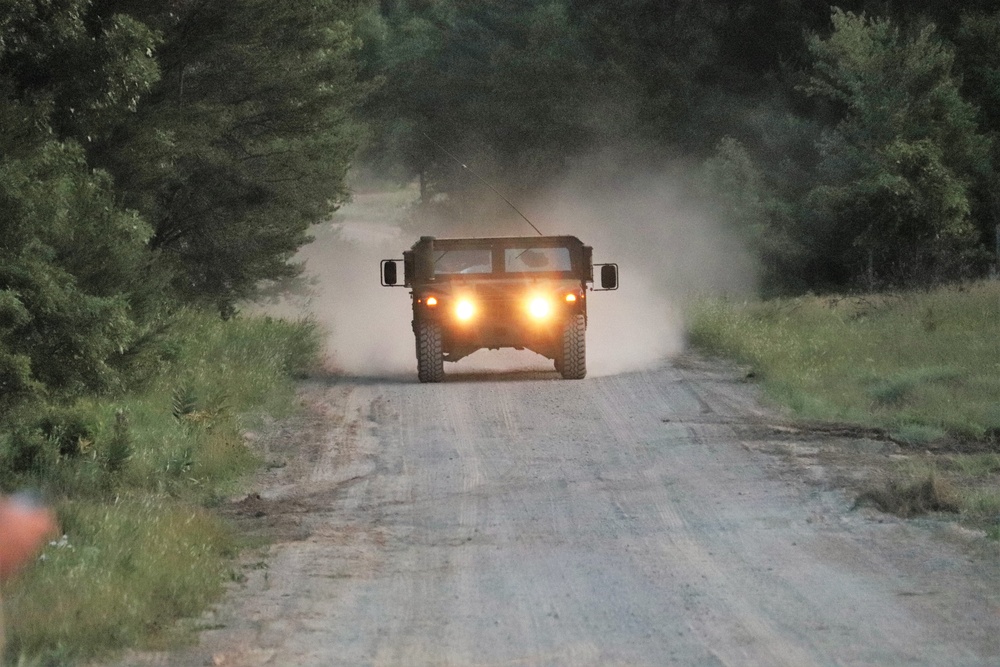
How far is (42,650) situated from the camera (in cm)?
701

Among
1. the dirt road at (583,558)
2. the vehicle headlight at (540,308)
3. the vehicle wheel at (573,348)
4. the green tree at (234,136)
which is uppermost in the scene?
the green tree at (234,136)

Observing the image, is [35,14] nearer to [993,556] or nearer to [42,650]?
[42,650]

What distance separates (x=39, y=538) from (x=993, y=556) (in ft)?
17.7

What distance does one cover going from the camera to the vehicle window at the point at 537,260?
19438 millimetres

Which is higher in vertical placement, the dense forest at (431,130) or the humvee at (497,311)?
the dense forest at (431,130)

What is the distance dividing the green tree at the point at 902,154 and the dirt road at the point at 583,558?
20.4 meters

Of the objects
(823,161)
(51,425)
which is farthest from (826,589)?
(823,161)

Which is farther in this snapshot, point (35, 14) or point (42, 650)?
point (35, 14)

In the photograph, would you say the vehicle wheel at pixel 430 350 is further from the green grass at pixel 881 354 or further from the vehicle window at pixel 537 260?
the green grass at pixel 881 354

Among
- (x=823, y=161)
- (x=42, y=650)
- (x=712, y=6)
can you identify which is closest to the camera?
(x=42, y=650)

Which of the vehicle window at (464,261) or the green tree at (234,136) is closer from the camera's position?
the green tree at (234,136)

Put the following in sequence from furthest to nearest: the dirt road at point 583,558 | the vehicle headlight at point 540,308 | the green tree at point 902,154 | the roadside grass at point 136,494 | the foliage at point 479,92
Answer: the foliage at point 479,92
the green tree at point 902,154
the vehicle headlight at point 540,308
the roadside grass at point 136,494
the dirt road at point 583,558


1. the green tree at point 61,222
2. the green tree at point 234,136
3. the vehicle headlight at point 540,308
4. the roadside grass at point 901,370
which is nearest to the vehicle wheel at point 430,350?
the vehicle headlight at point 540,308

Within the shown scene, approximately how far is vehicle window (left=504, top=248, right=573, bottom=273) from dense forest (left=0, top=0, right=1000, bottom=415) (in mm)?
3947
